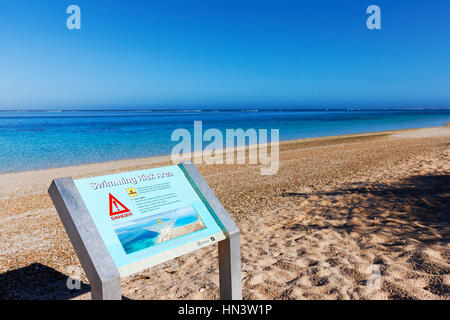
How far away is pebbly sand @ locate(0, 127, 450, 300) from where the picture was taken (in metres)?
3.23

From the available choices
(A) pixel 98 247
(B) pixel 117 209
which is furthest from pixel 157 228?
(A) pixel 98 247

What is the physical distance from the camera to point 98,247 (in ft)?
6.59

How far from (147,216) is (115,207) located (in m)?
0.25

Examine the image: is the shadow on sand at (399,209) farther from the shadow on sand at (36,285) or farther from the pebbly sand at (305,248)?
the shadow on sand at (36,285)

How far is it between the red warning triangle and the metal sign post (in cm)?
16

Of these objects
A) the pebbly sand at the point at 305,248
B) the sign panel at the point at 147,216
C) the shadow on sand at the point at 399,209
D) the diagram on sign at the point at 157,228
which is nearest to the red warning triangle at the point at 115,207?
the sign panel at the point at 147,216

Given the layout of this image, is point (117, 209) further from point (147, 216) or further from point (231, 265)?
point (231, 265)

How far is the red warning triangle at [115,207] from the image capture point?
7.55ft

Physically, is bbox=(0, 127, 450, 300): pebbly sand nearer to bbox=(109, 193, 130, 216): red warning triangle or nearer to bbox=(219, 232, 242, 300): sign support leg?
bbox=(219, 232, 242, 300): sign support leg

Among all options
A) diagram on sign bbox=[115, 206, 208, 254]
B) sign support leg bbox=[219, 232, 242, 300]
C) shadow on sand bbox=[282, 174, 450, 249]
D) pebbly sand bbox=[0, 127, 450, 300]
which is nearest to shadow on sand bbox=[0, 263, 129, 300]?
pebbly sand bbox=[0, 127, 450, 300]

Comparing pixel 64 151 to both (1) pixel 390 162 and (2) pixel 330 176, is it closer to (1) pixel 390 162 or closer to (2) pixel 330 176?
(2) pixel 330 176

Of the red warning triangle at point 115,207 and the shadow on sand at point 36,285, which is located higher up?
the red warning triangle at point 115,207

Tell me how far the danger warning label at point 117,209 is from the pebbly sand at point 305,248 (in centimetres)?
138

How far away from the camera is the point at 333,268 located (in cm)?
352
